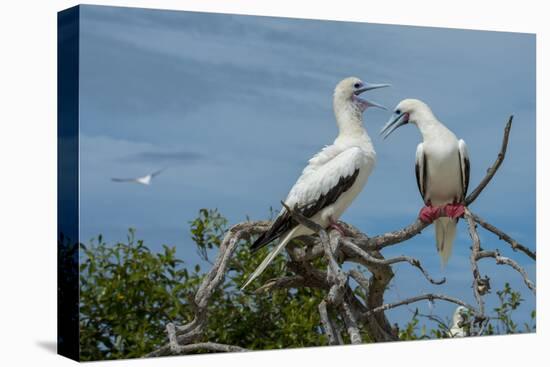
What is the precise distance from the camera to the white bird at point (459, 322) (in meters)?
8.68

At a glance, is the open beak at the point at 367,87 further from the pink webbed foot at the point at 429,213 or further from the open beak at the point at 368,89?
the pink webbed foot at the point at 429,213

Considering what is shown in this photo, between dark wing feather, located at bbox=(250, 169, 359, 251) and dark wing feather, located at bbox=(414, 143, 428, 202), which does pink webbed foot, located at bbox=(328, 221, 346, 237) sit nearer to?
dark wing feather, located at bbox=(250, 169, 359, 251)

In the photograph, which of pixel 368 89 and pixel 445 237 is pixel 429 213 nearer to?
pixel 445 237

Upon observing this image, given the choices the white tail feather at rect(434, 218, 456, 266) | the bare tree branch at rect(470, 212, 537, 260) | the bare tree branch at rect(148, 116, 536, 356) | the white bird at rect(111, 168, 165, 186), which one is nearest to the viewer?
the white bird at rect(111, 168, 165, 186)

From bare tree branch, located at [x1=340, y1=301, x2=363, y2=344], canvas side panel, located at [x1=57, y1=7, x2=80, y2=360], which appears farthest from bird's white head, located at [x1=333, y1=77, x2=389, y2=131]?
canvas side panel, located at [x1=57, y1=7, x2=80, y2=360]

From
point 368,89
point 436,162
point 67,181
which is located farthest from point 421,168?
point 67,181

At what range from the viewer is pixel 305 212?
26.1 feet

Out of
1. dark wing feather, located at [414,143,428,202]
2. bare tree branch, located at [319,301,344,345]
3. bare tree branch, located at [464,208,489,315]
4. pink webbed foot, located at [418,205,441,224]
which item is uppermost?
dark wing feather, located at [414,143,428,202]

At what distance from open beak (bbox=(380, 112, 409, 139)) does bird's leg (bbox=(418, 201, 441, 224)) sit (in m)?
0.63

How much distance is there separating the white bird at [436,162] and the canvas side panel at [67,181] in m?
2.41

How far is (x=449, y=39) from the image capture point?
28.5ft

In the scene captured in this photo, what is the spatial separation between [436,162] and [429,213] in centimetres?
40

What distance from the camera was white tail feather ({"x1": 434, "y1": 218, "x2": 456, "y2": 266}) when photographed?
8.64 meters

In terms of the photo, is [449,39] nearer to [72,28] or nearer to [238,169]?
[238,169]
